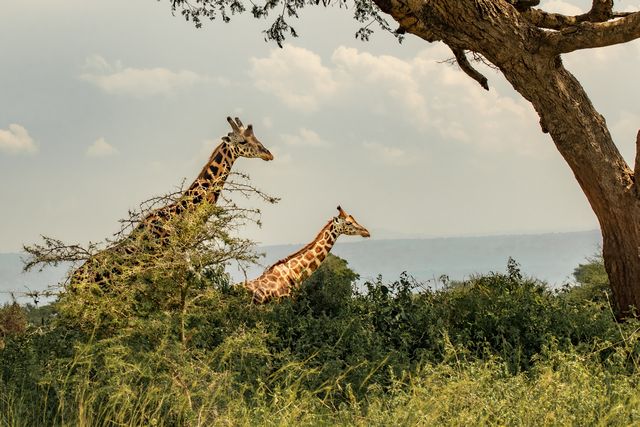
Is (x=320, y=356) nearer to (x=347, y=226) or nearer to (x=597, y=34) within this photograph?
(x=347, y=226)

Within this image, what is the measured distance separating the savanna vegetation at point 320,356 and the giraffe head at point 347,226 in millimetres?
2191

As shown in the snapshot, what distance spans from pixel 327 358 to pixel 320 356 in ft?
0.35

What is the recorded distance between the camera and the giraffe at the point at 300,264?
37.9 feet

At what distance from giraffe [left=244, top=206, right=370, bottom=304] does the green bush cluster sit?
0.66 m

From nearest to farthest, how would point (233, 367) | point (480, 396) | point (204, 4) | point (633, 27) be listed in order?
point (480, 396)
point (233, 367)
point (633, 27)
point (204, 4)

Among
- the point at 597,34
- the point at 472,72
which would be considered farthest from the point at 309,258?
the point at 597,34

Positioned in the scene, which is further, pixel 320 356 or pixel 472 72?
pixel 472 72

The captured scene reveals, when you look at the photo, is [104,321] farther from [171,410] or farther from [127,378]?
[171,410]

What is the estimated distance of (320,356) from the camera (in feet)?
30.0

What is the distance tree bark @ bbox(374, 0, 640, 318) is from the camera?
1060 centimetres

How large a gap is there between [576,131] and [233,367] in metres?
5.26

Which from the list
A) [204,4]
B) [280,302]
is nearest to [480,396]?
[280,302]

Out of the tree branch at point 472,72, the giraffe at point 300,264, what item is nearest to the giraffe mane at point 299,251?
the giraffe at point 300,264

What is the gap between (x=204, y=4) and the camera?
44.9 feet
